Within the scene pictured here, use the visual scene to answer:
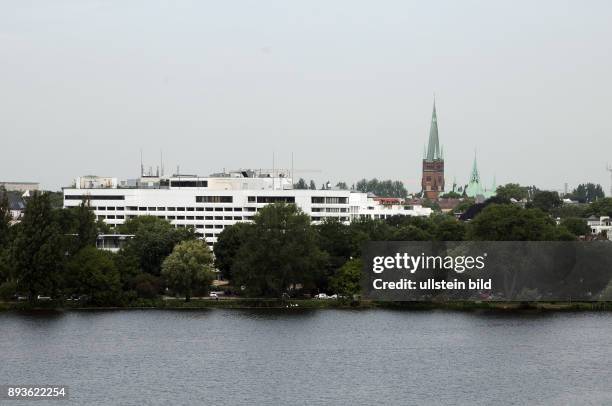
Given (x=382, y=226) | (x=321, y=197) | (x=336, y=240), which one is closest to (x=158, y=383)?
(x=336, y=240)

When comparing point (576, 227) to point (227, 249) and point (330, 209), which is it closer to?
point (330, 209)

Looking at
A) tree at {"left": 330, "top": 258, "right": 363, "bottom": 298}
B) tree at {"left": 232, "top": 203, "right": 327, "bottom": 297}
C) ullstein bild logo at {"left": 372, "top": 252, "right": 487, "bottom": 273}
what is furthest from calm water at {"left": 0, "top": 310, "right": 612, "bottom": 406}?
ullstein bild logo at {"left": 372, "top": 252, "right": 487, "bottom": 273}

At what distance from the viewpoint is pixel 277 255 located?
97.6 m

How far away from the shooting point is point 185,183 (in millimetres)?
144875

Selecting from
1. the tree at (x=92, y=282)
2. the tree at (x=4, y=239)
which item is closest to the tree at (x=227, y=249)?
the tree at (x=92, y=282)

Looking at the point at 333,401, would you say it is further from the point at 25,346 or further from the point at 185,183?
the point at 185,183

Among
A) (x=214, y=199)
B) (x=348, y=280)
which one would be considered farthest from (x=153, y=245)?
(x=214, y=199)

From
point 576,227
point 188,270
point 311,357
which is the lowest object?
point 311,357

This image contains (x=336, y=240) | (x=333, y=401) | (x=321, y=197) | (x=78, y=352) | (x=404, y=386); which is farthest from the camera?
(x=321, y=197)

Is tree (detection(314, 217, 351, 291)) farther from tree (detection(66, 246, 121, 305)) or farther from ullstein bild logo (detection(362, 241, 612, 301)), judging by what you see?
tree (detection(66, 246, 121, 305))

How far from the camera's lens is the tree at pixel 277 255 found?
97.8 meters

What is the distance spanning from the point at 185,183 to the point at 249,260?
48.1m

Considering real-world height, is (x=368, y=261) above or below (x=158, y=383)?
above

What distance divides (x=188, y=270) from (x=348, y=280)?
11449 mm
